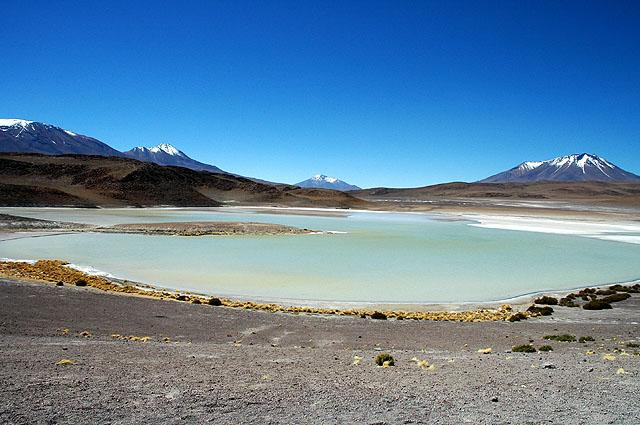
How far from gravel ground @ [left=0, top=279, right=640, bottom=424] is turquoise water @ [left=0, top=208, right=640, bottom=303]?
5066 mm

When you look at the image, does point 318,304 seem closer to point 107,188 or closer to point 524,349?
point 524,349

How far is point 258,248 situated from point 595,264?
689 inches

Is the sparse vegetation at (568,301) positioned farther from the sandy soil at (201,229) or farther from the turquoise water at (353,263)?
the sandy soil at (201,229)

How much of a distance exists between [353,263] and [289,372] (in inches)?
665

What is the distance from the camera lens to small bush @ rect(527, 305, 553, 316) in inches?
573

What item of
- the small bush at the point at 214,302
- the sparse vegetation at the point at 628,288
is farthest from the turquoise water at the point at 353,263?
the small bush at the point at 214,302

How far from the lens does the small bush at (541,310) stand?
14.6 meters

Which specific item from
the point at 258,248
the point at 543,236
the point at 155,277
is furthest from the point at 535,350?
the point at 543,236

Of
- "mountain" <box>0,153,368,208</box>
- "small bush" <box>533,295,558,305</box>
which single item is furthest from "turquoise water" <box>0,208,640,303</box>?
→ "mountain" <box>0,153,368,208</box>

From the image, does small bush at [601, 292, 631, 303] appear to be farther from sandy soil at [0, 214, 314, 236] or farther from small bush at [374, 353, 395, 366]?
sandy soil at [0, 214, 314, 236]

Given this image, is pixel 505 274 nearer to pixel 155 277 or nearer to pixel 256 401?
pixel 155 277

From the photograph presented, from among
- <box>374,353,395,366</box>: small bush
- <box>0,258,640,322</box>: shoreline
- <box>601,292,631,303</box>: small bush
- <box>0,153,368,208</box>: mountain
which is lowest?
<box>0,258,640,322</box>: shoreline

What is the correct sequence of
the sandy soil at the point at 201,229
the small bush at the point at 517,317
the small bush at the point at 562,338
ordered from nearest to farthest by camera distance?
the small bush at the point at 562,338, the small bush at the point at 517,317, the sandy soil at the point at 201,229

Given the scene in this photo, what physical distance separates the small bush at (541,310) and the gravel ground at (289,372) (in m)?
1.76
